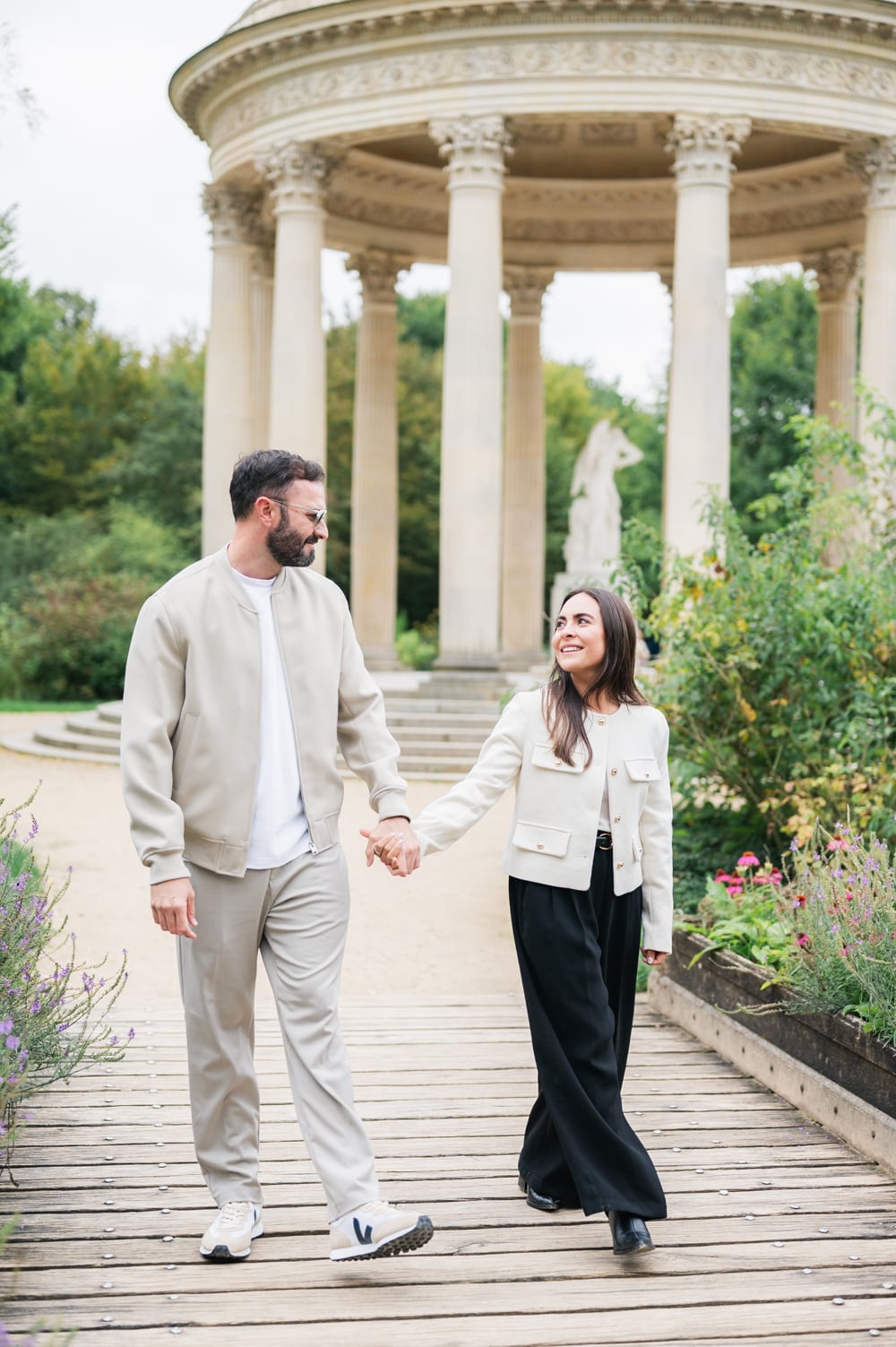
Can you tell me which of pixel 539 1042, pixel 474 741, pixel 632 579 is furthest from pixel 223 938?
pixel 474 741

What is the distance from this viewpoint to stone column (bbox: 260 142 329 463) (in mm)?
33344

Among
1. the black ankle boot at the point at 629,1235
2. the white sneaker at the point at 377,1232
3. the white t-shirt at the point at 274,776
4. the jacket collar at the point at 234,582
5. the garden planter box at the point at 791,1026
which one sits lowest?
the black ankle boot at the point at 629,1235

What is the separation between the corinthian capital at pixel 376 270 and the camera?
4125 centimetres

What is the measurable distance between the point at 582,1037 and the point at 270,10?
3191cm

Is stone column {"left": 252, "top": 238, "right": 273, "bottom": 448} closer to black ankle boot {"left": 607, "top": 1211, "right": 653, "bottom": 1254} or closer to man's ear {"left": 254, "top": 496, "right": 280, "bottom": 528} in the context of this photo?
man's ear {"left": 254, "top": 496, "right": 280, "bottom": 528}

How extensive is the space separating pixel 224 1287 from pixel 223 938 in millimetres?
1416

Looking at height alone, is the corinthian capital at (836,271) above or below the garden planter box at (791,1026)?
above

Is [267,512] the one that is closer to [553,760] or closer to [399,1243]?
[553,760]

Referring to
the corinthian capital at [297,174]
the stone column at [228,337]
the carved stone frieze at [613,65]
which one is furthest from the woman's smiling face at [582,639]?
the stone column at [228,337]

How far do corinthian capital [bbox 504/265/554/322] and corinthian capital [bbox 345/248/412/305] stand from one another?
322 centimetres

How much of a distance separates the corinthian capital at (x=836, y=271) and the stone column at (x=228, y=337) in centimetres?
1584

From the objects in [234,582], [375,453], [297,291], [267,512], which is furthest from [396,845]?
[375,453]

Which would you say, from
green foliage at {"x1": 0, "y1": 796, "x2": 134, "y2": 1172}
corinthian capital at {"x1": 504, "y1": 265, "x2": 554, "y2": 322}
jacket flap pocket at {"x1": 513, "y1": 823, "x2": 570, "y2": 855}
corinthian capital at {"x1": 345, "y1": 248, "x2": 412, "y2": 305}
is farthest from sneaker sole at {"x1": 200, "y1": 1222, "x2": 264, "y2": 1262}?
corinthian capital at {"x1": 504, "y1": 265, "x2": 554, "y2": 322}

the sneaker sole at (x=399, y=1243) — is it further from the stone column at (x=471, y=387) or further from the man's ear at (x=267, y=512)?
the stone column at (x=471, y=387)
